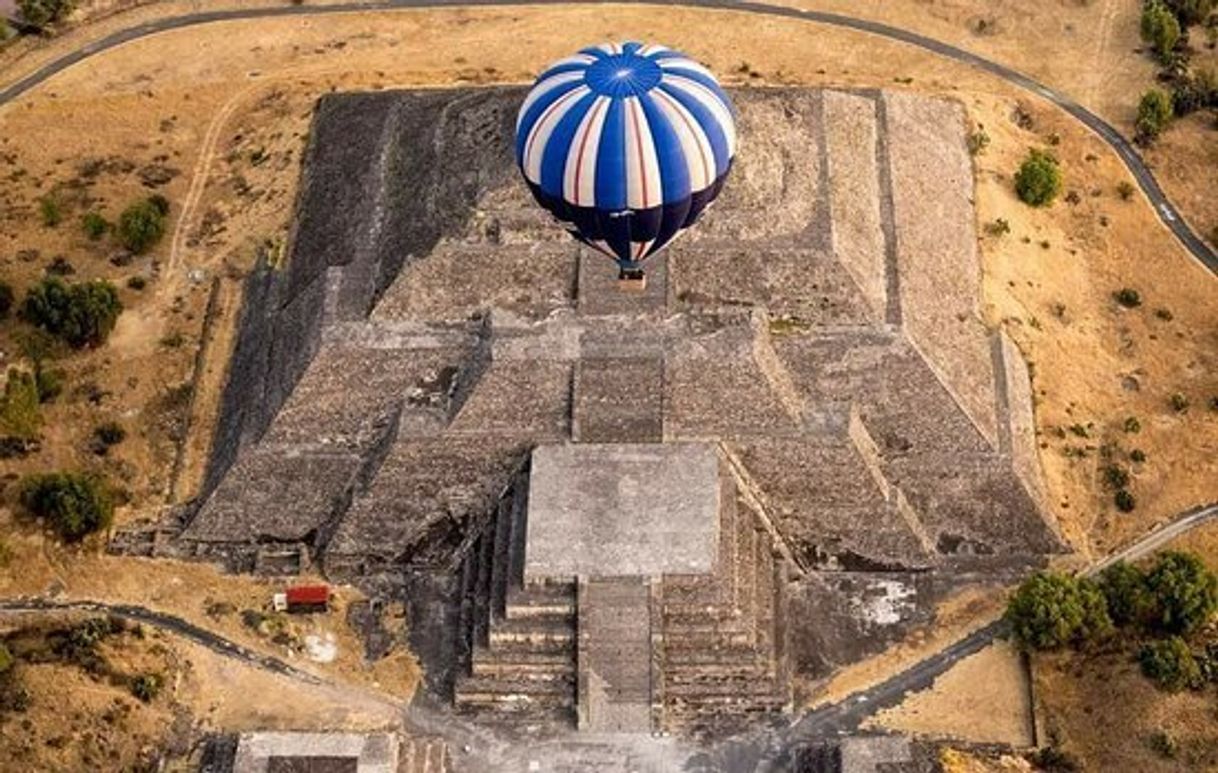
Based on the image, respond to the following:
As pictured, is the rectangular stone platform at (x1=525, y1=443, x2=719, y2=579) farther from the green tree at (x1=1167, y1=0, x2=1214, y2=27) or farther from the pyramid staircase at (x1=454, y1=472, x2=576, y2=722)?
the green tree at (x1=1167, y1=0, x2=1214, y2=27)

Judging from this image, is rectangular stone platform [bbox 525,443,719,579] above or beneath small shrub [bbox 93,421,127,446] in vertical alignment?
beneath

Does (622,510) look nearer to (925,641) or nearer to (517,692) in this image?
(517,692)

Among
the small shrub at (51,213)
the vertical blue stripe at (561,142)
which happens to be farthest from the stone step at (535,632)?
the small shrub at (51,213)

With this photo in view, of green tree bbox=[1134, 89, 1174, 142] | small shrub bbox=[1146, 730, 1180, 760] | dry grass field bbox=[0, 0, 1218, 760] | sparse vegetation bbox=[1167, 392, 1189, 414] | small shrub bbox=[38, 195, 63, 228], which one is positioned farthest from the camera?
green tree bbox=[1134, 89, 1174, 142]

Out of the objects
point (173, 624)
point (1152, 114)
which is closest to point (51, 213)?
point (173, 624)

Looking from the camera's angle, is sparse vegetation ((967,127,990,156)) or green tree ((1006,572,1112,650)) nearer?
green tree ((1006,572,1112,650))

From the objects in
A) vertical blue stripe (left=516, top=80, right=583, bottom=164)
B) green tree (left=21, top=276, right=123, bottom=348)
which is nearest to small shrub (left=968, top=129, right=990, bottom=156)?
vertical blue stripe (left=516, top=80, right=583, bottom=164)
